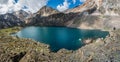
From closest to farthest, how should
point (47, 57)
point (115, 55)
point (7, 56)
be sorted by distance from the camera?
point (115, 55) < point (47, 57) < point (7, 56)

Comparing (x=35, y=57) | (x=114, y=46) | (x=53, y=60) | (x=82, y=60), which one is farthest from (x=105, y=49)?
(x=35, y=57)

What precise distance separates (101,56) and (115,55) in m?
2.58

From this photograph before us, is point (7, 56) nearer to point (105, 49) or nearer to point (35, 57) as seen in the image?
point (35, 57)

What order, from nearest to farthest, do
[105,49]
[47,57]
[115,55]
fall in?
[115,55], [105,49], [47,57]

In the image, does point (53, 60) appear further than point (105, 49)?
Yes

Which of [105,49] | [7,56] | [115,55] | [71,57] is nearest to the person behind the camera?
[115,55]

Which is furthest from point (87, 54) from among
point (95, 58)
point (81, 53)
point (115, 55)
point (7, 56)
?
point (7, 56)

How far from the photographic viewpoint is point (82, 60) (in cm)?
→ 4853

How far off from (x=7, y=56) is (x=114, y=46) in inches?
2112

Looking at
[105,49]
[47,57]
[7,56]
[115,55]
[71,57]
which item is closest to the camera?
[115,55]

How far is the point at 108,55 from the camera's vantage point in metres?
44.3

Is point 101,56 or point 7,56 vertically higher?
point 101,56

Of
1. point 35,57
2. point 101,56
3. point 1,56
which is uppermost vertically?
point 101,56

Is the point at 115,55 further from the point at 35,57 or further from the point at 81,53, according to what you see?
the point at 35,57
